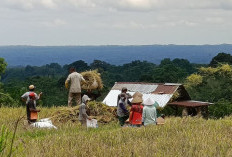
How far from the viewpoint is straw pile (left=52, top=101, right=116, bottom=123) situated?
498 inches

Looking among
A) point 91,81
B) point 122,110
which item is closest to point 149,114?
point 122,110

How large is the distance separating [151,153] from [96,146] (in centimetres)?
96

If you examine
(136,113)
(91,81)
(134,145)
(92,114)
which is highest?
(134,145)

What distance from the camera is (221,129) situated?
26.6ft

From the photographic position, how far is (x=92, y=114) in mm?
13242

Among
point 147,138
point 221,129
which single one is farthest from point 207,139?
point 221,129

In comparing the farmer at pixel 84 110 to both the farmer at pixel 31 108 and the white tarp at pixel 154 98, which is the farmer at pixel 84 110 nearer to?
the farmer at pixel 31 108

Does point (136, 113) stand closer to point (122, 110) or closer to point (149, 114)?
point (149, 114)

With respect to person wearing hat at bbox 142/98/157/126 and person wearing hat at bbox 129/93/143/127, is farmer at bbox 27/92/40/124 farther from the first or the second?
person wearing hat at bbox 142/98/157/126

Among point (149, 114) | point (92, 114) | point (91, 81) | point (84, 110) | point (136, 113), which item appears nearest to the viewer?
point (149, 114)

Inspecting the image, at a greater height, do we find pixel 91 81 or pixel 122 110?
pixel 91 81

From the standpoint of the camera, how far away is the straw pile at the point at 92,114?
498 inches

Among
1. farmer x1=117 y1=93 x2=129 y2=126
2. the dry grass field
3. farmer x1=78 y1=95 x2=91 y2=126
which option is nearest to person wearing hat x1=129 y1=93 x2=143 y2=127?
farmer x1=117 y1=93 x2=129 y2=126

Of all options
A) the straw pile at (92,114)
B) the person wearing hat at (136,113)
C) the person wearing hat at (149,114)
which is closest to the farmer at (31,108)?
the straw pile at (92,114)
